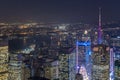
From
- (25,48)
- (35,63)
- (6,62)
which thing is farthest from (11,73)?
(25,48)

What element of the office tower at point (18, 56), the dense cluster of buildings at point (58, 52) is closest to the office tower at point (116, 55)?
the dense cluster of buildings at point (58, 52)

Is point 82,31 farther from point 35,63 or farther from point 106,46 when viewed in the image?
point 35,63

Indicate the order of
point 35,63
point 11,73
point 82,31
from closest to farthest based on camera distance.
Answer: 1. point 11,73
2. point 35,63
3. point 82,31

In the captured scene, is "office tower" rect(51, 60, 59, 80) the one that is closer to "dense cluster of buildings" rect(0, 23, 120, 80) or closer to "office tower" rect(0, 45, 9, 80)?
"dense cluster of buildings" rect(0, 23, 120, 80)

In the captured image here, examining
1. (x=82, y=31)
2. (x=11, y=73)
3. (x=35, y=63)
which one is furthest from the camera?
(x=82, y=31)

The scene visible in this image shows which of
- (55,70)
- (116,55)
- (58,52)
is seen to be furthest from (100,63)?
(58,52)

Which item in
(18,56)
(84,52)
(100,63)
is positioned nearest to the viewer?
(100,63)

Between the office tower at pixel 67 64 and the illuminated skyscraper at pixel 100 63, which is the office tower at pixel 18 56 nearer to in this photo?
the office tower at pixel 67 64

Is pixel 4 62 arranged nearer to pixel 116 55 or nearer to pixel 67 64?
pixel 67 64
